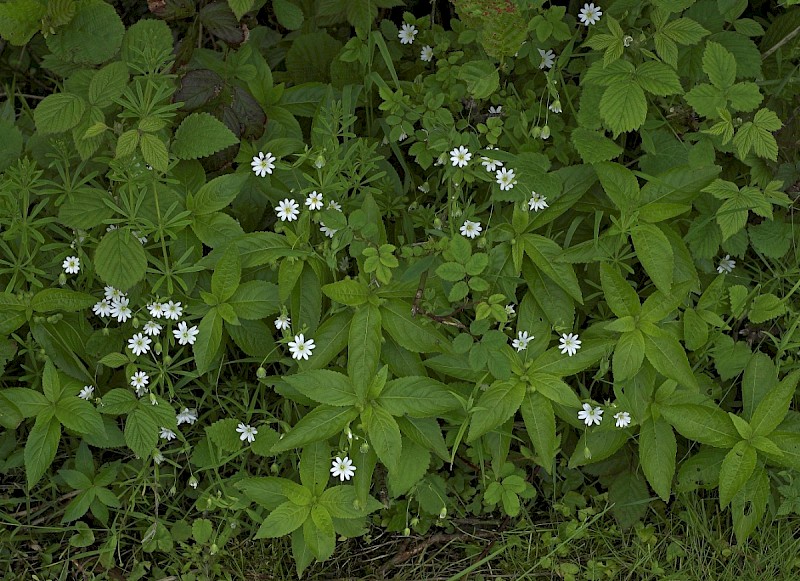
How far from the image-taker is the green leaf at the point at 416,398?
6.98 ft

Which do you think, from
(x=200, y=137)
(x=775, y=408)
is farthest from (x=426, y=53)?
(x=775, y=408)

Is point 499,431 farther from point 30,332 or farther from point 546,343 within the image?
point 30,332

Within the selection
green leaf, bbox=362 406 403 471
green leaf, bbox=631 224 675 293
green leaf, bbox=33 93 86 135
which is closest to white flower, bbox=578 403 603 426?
green leaf, bbox=631 224 675 293

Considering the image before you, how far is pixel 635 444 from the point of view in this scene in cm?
261

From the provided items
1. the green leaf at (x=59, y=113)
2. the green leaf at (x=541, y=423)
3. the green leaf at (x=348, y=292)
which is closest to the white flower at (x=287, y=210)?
the green leaf at (x=348, y=292)

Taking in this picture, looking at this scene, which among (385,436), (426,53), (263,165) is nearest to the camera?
(385,436)

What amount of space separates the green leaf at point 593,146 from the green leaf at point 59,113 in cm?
138

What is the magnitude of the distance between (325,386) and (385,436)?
206 mm

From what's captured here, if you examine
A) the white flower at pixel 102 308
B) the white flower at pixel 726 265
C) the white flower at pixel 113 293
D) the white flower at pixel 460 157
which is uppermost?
Answer: the white flower at pixel 460 157

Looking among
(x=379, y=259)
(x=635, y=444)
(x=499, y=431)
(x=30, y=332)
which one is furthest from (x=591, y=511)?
(x=30, y=332)

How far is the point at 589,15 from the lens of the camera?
7.85 ft

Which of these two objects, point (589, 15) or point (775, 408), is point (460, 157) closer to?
point (589, 15)

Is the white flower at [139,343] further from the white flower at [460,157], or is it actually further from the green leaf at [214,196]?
the white flower at [460,157]

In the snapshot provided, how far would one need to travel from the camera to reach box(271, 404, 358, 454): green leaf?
2.12 metres
